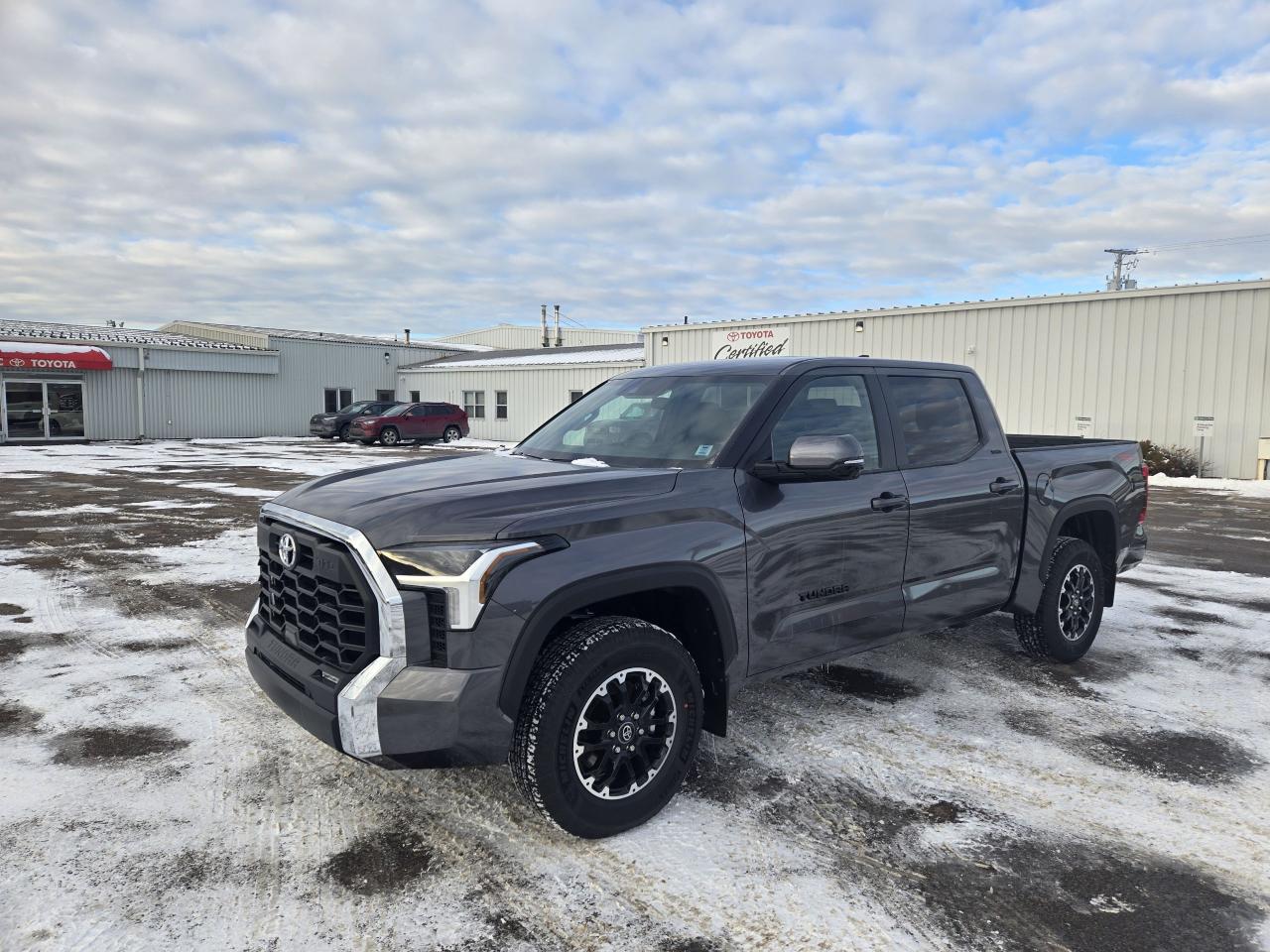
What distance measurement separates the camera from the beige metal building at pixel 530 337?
64.9 meters

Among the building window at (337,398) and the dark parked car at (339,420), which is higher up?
the building window at (337,398)

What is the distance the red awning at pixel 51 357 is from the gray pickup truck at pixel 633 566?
29669 mm

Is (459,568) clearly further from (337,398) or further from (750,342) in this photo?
(337,398)

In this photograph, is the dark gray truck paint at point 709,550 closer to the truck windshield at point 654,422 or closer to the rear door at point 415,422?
the truck windshield at point 654,422

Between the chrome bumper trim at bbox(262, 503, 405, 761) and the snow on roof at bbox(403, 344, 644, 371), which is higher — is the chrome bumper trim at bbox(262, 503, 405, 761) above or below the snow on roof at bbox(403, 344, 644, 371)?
below

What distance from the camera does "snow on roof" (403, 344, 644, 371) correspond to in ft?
106

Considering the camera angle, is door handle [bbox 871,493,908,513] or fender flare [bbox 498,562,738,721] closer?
fender flare [bbox 498,562,738,721]

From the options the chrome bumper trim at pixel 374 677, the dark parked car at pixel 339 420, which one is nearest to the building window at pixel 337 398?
the dark parked car at pixel 339 420

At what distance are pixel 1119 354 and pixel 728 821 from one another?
19.8 metres

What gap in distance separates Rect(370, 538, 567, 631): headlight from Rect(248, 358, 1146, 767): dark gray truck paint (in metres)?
0.04

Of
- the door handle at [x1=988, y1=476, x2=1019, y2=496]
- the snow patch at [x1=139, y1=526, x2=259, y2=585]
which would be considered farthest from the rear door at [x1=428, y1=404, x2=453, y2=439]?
the door handle at [x1=988, y1=476, x2=1019, y2=496]

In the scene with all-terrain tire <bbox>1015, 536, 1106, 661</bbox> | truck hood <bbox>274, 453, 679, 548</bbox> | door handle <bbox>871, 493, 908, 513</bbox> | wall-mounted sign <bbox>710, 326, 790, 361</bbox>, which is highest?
wall-mounted sign <bbox>710, 326, 790, 361</bbox>

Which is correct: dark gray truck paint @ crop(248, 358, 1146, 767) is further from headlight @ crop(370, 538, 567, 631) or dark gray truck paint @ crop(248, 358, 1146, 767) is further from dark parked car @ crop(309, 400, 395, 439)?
dark parked car @ crop(309, 400, 395, 439)

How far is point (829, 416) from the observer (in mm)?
4078
